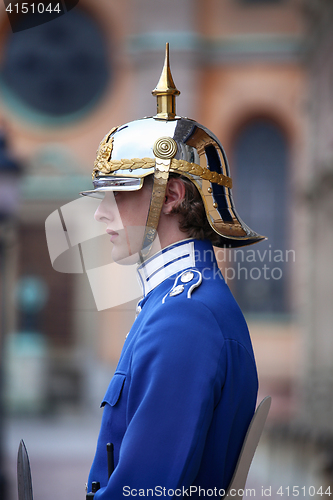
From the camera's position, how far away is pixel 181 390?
1654 mm

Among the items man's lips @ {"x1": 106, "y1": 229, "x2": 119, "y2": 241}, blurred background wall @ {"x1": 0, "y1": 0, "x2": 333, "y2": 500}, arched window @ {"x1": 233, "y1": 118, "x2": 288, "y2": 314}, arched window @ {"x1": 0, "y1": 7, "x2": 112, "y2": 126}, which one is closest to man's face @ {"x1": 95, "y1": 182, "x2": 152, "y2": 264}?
man's lips @ {"x1": 106, "y1": 229, "x2": 119, "y2": 241}

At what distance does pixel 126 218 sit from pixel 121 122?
9914mm

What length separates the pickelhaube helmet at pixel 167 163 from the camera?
2.02 meters

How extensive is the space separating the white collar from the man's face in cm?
7

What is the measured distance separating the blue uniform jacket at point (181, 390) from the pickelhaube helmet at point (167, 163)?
0.45 feet

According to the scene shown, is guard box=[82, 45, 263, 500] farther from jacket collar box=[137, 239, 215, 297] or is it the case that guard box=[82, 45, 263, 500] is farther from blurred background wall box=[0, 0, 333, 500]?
blurred background wall box=[0, 0, 333, 500]

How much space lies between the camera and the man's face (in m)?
2.04

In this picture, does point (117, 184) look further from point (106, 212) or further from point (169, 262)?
point (169, 262)

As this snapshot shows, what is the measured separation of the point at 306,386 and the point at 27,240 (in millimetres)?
5613

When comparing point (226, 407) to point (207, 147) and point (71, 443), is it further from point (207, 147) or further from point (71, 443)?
point (71, 443)

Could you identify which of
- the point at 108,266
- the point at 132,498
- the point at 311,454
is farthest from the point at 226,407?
the point at 311,454

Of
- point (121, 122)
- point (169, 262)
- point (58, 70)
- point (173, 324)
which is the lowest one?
point (173, 324)

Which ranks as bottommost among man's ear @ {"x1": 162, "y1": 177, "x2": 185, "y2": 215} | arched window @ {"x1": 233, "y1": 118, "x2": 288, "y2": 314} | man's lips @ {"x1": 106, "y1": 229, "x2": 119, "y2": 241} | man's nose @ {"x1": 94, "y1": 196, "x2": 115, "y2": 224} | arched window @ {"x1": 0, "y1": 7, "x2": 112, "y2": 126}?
arched window @ {"x1": 233, "y1": 118, "x2": 288, "y2": 314}

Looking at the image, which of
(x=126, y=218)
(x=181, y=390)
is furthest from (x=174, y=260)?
(x=181, y=390)
